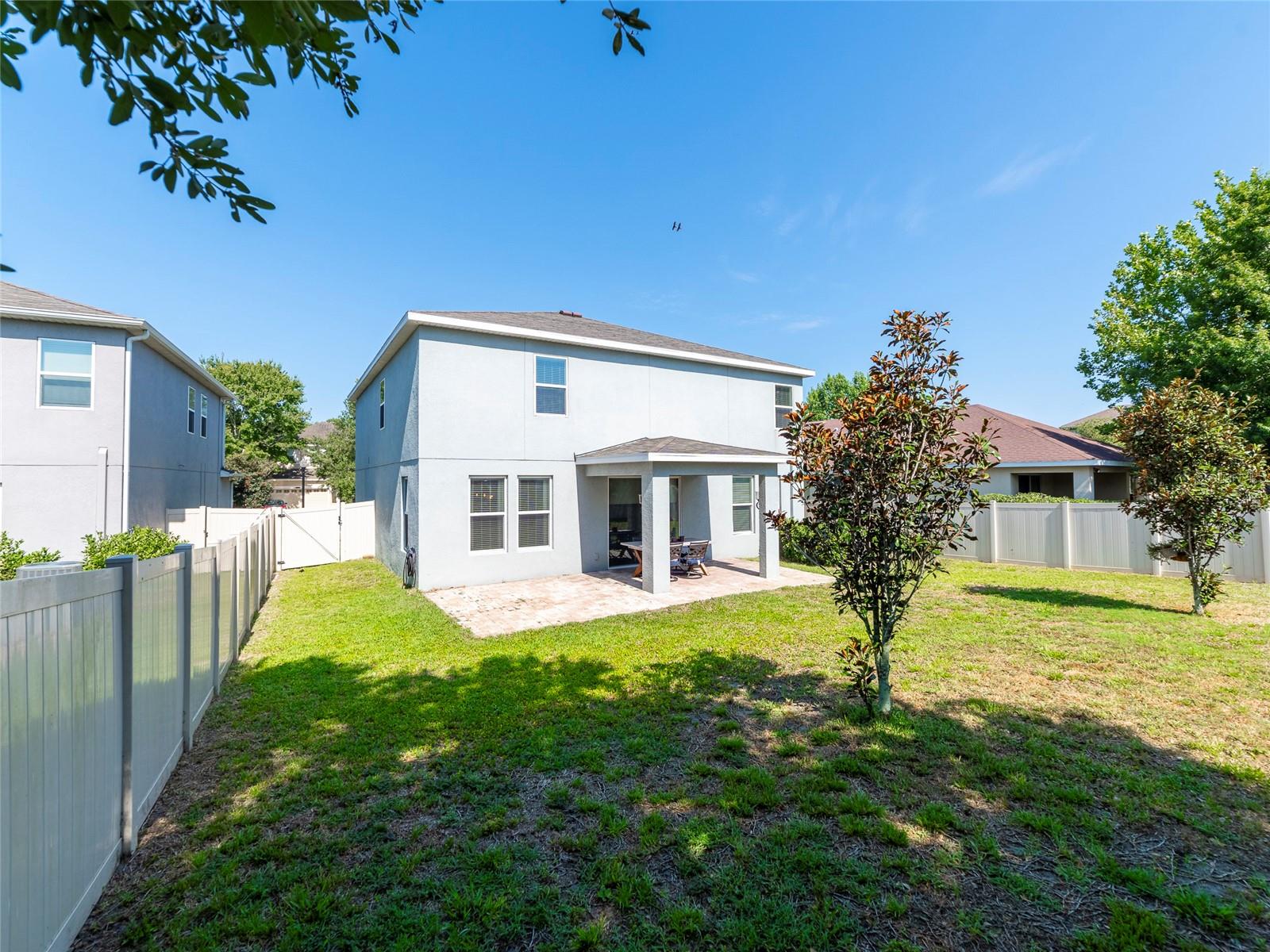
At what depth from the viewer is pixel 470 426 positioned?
1103cm

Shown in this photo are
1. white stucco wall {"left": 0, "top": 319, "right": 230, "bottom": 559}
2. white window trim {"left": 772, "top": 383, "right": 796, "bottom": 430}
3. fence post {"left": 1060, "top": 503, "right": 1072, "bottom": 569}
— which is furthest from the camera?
white window trim {"left": 772, "top": 383, "right": 796, "bottom": 430}

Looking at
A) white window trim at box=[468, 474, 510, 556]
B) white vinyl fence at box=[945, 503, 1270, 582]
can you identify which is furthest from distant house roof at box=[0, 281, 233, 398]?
white vinyl fence at box=[945, 503, 1270, 582]

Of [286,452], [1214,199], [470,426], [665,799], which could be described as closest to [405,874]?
[665,799]

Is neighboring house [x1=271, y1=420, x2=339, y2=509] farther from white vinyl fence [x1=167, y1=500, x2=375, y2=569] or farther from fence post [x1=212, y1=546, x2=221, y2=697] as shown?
fence post [x1=212, y1=546, x2=221, y2=697]

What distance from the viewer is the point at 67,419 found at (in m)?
11.6

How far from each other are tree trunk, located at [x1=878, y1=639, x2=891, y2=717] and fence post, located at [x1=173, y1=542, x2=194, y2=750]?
5.89 meters

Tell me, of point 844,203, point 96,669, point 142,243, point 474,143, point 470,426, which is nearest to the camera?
point 96,669

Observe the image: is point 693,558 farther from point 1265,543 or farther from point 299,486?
point 299,486

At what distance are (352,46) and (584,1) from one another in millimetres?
1401

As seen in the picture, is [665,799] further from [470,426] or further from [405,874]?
[470,426]

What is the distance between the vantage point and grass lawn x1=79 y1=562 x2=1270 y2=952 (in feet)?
8.18

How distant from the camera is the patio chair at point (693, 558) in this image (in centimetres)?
1166

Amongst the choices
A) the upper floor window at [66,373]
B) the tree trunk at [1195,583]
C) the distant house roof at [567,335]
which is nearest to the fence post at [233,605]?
the distant house roof at [567,335]

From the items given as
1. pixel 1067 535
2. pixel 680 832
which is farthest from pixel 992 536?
pixel 680 832
